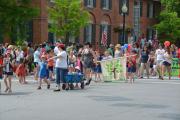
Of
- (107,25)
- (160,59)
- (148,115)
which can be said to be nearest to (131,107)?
(148,115)

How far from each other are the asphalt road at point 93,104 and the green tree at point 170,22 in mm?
35876

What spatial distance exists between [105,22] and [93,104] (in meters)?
36.0

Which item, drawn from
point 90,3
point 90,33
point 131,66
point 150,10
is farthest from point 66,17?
point 150,10

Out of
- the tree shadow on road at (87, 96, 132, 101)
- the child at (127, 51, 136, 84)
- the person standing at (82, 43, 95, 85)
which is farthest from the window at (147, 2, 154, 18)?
the tree shadow on road at (87, 96, 132, 101)

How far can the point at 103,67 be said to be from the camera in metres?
25.0

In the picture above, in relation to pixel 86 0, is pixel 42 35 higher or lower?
lower

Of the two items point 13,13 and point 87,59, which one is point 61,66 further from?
point 13,13

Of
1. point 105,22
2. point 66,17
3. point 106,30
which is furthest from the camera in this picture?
point 105,22

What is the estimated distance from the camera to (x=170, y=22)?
183ft

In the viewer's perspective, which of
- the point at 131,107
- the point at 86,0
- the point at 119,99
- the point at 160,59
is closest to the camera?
the point at 131,107

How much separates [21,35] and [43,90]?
14960mm

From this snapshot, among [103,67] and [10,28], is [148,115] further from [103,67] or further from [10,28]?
[10,28]

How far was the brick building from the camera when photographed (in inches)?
1628

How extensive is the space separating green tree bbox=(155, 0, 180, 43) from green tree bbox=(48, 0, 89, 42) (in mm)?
17907
